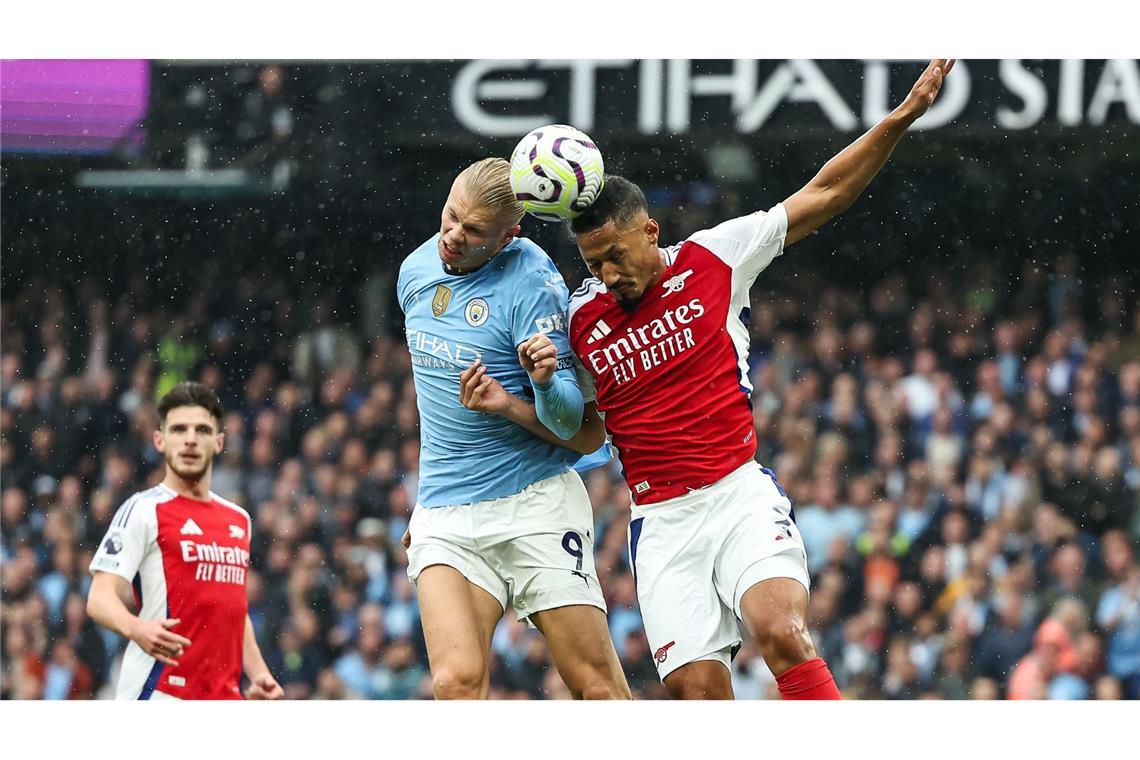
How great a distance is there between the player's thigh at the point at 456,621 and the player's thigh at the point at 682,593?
0.61 metres

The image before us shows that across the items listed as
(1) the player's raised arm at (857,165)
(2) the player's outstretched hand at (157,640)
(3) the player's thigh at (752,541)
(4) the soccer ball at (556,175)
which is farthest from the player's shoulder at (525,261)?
(2) the player's outstretched hand at (157,640)

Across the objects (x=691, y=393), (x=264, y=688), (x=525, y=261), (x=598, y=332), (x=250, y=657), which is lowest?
(x=264, y=688)

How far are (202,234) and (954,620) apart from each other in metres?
9.82

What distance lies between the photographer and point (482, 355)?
5812 millimetres

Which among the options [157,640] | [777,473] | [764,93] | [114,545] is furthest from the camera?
[764,93]

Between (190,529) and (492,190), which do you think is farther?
(190,529)

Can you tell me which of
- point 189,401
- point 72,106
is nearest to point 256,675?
point 189,401

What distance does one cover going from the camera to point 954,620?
12484 mm

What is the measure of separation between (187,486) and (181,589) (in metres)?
0.52

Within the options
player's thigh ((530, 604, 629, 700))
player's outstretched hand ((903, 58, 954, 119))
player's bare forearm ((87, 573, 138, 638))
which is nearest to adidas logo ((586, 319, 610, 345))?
player's thigh ((530, 604, 629, 700))

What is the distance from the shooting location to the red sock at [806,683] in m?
5.30

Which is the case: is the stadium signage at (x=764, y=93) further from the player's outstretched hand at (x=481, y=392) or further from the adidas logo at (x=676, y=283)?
the player's outstretched hand at (x=481, y=392)

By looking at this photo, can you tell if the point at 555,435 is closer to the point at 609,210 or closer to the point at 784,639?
the point at 609,210

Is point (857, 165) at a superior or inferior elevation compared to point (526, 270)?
superior
